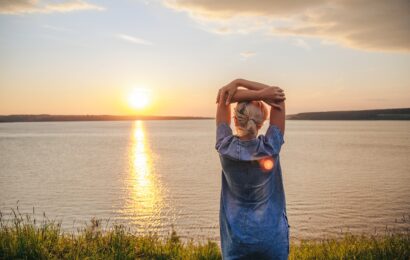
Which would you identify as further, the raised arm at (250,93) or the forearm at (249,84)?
the forearm at (249,84)

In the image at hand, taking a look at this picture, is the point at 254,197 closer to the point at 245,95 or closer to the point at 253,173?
the point at 253,173

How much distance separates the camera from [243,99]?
122 inches

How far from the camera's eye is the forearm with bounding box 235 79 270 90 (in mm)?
3158

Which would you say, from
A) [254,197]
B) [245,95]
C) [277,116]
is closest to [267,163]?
[254,197]

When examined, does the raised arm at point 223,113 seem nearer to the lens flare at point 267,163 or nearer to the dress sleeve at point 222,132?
the dress sleeve at point 222,132

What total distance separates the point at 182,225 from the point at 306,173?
2223 centimetres

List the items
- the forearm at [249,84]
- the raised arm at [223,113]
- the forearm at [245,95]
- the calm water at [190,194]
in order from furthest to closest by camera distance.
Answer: the calm water at [190,194], the raised arm at [223,113], the forearm at [249,84], the forearm at [245,95]

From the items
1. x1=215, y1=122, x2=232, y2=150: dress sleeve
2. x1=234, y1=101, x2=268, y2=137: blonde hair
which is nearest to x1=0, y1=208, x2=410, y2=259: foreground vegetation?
x1=215, y1=122, x2=232, y2=150: dress sleeve

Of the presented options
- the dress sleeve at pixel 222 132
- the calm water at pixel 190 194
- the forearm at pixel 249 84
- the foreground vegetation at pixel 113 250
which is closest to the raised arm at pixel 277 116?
the forearm at pixel 249 84

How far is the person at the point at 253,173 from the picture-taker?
3059 millimetres

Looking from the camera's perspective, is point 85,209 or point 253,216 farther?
point 85,209

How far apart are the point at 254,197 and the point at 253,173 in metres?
0.20

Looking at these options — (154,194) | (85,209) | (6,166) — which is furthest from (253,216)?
(6,166)

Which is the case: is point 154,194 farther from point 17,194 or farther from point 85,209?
point 17,194
